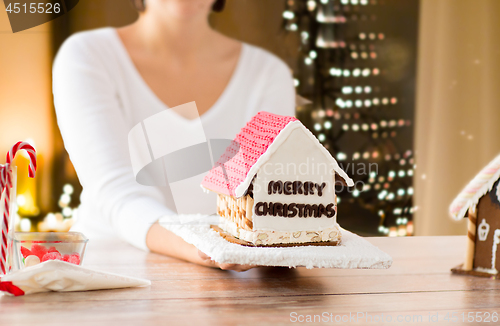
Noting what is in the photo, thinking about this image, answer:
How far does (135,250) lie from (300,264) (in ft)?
1.92

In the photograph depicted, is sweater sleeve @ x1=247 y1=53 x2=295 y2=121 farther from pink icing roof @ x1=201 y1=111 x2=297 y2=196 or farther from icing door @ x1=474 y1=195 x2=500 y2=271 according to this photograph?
icing door @ x1=474 y1=195 x2=500 y2=271

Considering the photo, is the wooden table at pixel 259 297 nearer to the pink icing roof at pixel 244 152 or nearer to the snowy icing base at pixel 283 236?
the snowy icing base at pixel 283 236

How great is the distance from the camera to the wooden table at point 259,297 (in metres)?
0.66

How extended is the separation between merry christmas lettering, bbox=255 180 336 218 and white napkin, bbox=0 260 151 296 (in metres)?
0.30

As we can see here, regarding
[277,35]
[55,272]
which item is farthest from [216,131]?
[55,272]

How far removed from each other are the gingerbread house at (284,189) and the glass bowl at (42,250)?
32 centimetres

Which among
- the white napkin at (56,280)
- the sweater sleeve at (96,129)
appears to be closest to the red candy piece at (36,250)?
the white napkin at (56,280)

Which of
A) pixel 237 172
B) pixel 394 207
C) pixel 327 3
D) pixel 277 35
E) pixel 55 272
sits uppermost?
pixel 327 3

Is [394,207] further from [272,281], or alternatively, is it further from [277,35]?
[272,281]

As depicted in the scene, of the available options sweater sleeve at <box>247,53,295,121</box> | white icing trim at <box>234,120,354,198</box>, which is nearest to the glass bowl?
white icing trim at <box>234,120,354,198</box>

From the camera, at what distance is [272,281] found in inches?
34.5

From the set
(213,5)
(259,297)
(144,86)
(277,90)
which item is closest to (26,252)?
(259,297)

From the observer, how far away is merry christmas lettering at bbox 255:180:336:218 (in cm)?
85

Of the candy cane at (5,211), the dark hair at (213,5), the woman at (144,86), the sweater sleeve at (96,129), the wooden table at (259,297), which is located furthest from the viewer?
the dark hair at (213,5)
